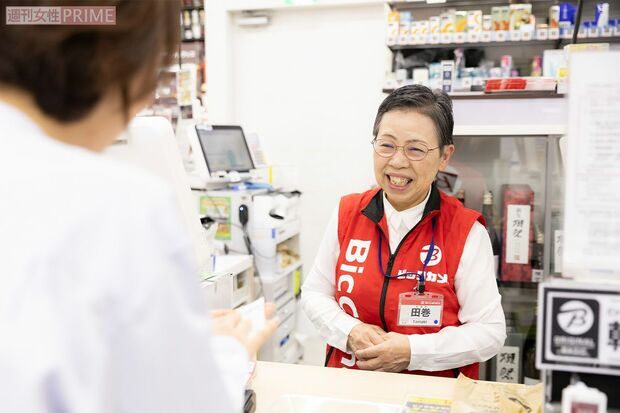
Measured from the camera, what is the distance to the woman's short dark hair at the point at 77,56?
27.3 inches

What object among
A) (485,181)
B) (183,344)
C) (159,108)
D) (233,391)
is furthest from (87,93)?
(159,108)

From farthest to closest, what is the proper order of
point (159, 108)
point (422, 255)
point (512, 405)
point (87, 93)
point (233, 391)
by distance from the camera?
point (159, 108) → point (422, 255) → point (512, 405) → point (233, 391) → point (87, 93)

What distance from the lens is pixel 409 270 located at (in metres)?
1.98

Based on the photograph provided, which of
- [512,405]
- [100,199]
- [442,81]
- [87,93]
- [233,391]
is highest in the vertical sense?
[442,81]

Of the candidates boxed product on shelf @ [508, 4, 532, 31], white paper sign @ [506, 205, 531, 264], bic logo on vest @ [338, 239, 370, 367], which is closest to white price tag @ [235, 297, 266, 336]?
bic logo on vest @ [338, 239, 370, 367]

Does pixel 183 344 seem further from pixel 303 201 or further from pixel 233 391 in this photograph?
pixel 303 201

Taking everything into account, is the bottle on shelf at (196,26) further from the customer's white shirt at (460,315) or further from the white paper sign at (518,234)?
the customer's white shirt at (460,315)

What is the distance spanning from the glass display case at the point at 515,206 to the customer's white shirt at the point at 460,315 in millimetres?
1091

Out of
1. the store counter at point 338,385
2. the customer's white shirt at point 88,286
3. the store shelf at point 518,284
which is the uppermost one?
the customer's white shirt at point 88,286

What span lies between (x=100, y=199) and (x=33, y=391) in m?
0.21

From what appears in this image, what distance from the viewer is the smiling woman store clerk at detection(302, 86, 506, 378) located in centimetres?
188

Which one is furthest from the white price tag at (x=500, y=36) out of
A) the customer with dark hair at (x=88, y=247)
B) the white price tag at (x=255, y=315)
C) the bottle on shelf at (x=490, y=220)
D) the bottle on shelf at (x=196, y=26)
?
the customer with dark hair at (x=88, y=247)

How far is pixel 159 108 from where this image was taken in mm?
5535

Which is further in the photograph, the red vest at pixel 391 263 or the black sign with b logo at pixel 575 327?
the red vest at pixel 391 263
